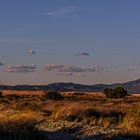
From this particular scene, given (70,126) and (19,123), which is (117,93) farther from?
(19,123)

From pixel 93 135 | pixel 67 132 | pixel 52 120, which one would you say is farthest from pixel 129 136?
pixel 52 120

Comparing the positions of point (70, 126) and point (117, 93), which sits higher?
point (117, 93)

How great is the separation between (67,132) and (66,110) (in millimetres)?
9600

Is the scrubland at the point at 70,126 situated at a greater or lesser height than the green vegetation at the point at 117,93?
lesser

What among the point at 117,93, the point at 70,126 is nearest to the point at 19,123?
the point at 70,126

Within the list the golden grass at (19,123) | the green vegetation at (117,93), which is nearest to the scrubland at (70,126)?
the golden grass at (19,123)

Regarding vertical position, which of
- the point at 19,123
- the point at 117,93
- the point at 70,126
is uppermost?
the point at 117,93

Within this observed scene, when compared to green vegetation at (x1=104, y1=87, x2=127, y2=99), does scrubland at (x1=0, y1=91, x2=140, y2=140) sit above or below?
below

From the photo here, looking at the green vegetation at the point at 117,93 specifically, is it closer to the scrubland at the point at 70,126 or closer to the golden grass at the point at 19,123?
the scrubland at the point at 70,126

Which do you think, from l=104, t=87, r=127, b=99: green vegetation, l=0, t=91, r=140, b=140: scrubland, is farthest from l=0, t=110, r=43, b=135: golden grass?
l=104, t=87, r=127, b=99: green vegetation

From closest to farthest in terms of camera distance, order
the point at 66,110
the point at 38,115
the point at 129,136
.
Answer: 1. the point at 129,136
2. the point at 38,115
3. the point at 66,110

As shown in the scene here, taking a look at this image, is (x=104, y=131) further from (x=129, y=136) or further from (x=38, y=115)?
(x=38, y=115)

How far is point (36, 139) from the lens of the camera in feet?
68.2

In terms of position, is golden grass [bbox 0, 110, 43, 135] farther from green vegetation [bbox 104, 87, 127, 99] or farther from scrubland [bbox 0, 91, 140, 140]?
green vegetation [bbox 104, 87, 127, 99]
